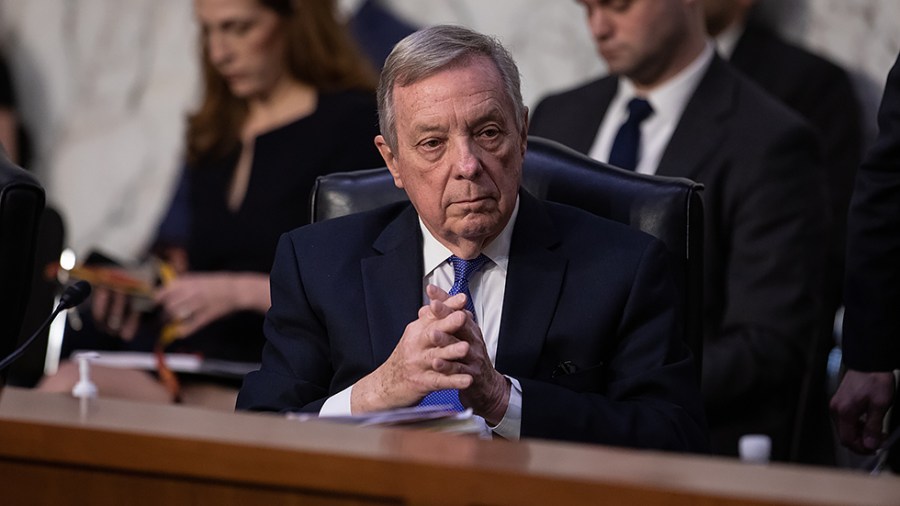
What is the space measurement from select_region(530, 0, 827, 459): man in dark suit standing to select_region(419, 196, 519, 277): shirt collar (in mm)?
877

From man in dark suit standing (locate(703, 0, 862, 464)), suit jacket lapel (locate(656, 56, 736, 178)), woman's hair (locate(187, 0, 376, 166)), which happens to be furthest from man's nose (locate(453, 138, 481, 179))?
woman's hair (locate(187, 0, 376, 166))

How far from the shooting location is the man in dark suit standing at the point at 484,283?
7.20 ft


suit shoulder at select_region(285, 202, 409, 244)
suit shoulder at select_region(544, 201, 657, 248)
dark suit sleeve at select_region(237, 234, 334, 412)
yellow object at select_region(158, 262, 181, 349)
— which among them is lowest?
yellow object at select_region(158, 262, 181, 349)

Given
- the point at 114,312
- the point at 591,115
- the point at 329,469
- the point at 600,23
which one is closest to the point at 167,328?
the point at 114,312

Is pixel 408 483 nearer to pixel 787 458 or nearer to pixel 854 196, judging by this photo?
pixel 854 196

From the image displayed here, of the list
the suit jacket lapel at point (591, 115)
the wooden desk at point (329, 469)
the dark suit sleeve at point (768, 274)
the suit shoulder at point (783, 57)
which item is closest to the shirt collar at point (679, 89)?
the suit jacket lapel at point (591, 115)

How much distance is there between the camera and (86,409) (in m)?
1.61

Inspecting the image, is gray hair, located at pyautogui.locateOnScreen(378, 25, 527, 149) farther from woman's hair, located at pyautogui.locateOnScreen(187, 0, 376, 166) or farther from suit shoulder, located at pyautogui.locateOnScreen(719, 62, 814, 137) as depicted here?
woman's hair, located at pyautogui.locateOnScreen(187, 0, 376, 166)

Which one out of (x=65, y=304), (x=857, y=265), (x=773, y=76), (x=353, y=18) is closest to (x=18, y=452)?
(x=65, y=304)

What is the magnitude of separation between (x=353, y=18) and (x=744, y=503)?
11.7 ft

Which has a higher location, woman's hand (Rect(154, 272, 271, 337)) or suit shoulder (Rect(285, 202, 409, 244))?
suit shoulder (Rect(285, 202, 409, 244))

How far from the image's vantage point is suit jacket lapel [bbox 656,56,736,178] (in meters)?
3.30

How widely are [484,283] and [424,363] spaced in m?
0.38

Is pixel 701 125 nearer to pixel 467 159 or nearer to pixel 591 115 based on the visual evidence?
pixel 591 115
